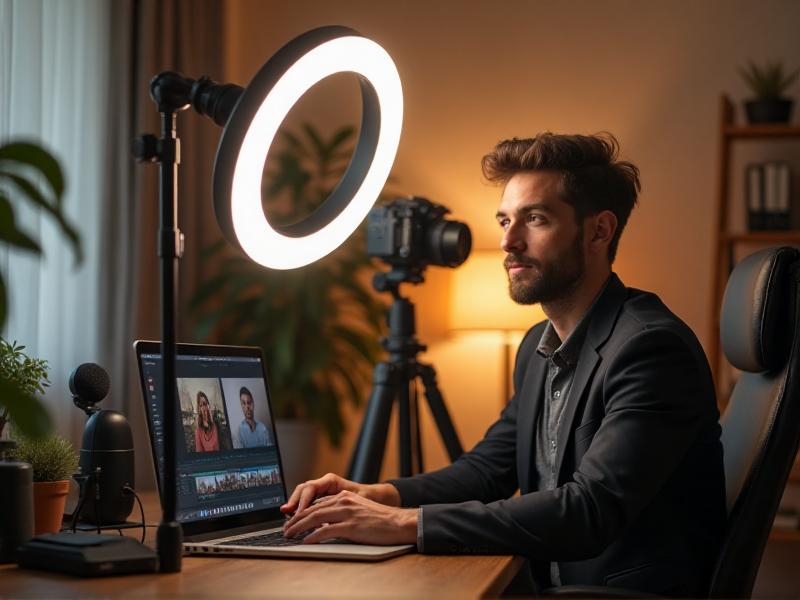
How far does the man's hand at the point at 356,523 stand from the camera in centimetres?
133

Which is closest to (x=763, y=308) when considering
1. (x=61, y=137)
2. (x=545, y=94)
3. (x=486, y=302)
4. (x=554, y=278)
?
(x=554, y=278)

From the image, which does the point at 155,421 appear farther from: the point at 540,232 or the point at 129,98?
the point at 129,98

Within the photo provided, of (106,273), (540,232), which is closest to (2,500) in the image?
(540,232)

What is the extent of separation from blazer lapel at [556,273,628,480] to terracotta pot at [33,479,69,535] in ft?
2.44

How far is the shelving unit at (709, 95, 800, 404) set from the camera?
12.2 ft

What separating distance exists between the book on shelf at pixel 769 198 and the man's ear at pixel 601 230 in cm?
205

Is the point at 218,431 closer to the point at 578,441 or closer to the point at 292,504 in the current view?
the point at 292,504

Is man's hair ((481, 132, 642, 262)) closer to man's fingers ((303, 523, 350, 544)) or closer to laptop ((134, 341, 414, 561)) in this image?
laptop ((134, 341, 414, 561))

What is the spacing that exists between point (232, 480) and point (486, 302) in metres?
2.41

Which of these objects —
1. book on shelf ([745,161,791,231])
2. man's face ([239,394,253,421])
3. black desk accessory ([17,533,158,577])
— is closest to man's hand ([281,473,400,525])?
man's face ([239,394,253,421])

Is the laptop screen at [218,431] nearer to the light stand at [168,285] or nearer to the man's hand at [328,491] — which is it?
the man's hand at [328,491]

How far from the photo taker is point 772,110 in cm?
377

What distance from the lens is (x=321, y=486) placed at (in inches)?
60.5

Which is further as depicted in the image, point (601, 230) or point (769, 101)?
point (769, 101)
